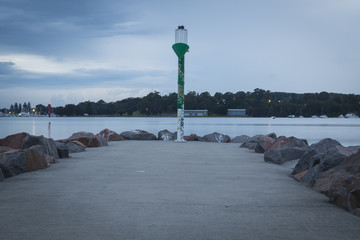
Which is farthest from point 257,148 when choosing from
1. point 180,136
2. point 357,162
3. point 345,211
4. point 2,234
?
point 2,234

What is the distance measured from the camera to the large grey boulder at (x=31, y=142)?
9.01 metres

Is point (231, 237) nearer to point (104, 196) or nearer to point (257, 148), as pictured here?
point (104, 196)

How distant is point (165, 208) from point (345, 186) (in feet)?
7.40

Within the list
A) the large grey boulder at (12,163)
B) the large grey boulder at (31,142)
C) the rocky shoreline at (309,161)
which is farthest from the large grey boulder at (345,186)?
the large grey boulder at (31,142)

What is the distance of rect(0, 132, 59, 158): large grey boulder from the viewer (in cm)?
901

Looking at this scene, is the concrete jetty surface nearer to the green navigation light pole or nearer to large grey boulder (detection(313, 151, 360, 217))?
large grey boulder (detection(313, 151, 360, 217))

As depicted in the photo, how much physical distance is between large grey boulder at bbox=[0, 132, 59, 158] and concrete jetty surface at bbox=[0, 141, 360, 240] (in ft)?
7.83

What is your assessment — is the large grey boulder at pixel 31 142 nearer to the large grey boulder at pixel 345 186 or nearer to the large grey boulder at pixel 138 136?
the large grey boulder at pixel 345 186

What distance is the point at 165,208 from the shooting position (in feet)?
13.8

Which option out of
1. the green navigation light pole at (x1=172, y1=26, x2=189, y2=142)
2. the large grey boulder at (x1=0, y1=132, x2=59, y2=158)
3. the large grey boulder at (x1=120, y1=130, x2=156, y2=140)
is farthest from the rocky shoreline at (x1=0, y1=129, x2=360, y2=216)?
the large grey boulder at (x1=120, y1=130, x2=156, y2=140)

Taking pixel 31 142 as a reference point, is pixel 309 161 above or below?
below

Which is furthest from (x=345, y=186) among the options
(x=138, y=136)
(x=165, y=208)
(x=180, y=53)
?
(x=138, y=136)

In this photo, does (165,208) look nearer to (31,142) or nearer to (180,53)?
(31,142)

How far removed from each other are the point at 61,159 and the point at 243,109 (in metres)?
162
